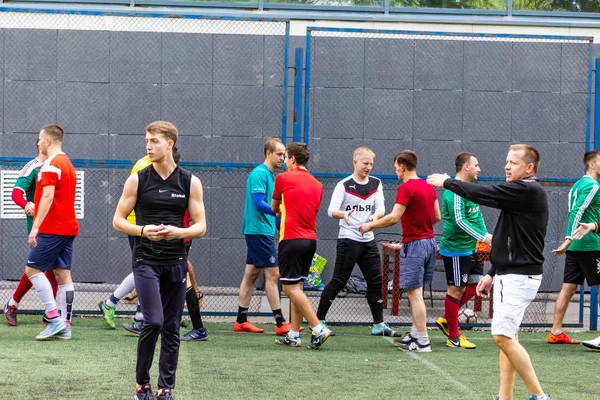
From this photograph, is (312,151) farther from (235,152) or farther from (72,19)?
(72,19)

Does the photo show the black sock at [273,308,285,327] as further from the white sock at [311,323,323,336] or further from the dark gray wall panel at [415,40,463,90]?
the dark gray wall panel at [415,40,463,90]

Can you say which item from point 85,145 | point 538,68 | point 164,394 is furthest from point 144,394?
point 538,68

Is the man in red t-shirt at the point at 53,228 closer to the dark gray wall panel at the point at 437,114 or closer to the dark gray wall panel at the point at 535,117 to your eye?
the dark gray wall panel at the point at 437,114

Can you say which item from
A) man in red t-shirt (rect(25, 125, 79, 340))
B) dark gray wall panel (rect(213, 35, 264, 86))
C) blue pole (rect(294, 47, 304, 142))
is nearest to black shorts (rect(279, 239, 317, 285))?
blue pole (rect(294, 47, 304, 142))

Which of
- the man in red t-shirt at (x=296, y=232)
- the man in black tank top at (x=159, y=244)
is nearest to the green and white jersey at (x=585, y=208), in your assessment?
the man in red t-shirt at (x=296, y=232)

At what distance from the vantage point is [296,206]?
8.19 m

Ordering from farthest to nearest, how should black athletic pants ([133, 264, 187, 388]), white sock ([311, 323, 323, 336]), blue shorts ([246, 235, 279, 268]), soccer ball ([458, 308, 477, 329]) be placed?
soccer ball ([458, 308, 477, 329]), blue shorts ([246, 235, 279, 268]), white sock ([311, 323, 323, 336]), black athletic pants ([133, 264, 187, 388])

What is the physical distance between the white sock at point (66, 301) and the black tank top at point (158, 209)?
3.05 meters

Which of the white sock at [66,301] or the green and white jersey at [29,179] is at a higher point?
the green and white jersey at [29,179]

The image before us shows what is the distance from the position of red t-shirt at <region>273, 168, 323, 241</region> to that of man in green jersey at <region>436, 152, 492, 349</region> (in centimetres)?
134

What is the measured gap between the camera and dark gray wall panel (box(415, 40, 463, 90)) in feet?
41.3

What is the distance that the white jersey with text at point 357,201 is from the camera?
28.2ft

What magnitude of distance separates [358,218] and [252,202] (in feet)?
3.66

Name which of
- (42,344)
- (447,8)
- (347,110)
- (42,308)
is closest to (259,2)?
(347,110)
